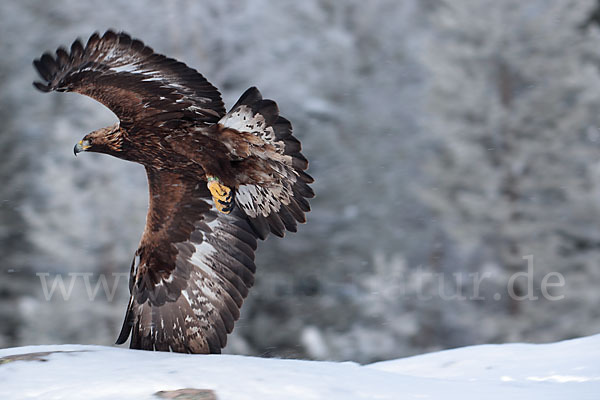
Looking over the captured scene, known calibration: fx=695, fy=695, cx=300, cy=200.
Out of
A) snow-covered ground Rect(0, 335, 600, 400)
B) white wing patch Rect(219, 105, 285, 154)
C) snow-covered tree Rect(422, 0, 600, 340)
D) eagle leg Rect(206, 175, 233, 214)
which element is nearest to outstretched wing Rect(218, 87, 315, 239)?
white wing patch Rect(219, 105, 285, 154)

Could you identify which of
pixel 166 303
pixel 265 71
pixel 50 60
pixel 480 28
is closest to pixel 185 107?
pixel 50 60

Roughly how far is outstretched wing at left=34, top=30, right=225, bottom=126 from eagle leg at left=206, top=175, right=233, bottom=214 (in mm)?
335

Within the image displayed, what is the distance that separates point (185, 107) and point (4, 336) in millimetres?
9188

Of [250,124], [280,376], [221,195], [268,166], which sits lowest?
A: [280,376]

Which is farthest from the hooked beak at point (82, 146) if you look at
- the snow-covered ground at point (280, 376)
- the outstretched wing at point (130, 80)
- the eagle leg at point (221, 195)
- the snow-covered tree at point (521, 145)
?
the snow-covered tree at point (521, 145)

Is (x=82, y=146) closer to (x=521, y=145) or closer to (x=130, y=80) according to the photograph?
(x=130, y=80)

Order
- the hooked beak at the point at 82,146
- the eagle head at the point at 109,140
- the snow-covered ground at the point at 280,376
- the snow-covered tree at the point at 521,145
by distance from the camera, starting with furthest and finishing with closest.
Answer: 1. the snow-covered tree at the point at 521,145
2. the hooked beak at the point at 82,146
3. the eagle head at the point at 109,140
4. the snow-covered ground at the point at 280,376

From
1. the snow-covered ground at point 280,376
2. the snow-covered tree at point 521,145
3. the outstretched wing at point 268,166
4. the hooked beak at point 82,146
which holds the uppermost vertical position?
the snow-covered tree at point 521,145

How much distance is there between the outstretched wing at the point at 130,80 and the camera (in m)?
3.43

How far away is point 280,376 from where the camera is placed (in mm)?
3062

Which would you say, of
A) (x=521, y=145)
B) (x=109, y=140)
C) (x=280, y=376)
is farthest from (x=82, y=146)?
(x=521, y=145)

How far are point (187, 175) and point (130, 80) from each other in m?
0.69

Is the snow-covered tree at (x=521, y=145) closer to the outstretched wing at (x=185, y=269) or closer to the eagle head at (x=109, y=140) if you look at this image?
the outstretched wing at (x=185, y=269)

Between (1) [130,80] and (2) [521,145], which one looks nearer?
(1) [130,80]
